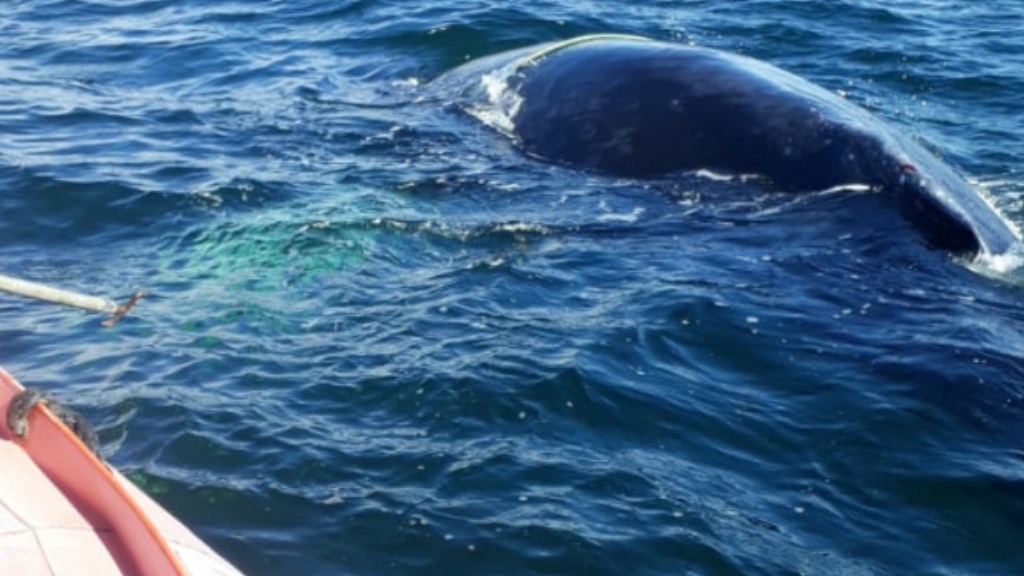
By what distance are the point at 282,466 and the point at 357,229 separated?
2.96 m

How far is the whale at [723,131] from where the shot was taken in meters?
8.87

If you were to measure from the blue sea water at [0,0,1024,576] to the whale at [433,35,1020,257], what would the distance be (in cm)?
18

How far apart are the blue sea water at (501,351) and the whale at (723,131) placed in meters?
0.18

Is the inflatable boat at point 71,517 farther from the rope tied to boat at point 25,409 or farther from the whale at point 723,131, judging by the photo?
the whale at point 723,131

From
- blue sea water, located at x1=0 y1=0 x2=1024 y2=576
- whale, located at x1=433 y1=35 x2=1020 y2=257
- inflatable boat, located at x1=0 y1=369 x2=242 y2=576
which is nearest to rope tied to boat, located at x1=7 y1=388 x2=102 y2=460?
inflatable boat, located at x1=0 y1=369 x2=242 y2=576

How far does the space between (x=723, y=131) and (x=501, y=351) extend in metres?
2.47

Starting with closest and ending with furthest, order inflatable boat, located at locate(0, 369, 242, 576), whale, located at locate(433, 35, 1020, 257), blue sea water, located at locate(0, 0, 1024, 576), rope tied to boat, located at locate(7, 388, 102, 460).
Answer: inflatable boat, located at locate(0, 369, 242, 576) → rope tied to boat, located at locate(7, 388, 102, 460) → blue sea water, located at locate(0, 0, 1024, 576) → whale, located at locate(433, 35, 1020, 257)

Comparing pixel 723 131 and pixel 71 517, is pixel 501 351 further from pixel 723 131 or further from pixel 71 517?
pixel 71 517

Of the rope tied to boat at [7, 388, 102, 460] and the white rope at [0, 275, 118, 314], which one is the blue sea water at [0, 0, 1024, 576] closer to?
the rope tied to boat at [7, 388, 102, 460]

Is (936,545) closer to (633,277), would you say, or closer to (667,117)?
(633,277)

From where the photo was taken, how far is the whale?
887 cm

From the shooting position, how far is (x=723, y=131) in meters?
9.59

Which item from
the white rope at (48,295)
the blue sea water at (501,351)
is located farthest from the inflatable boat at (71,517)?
the blue sea water at (501,351)

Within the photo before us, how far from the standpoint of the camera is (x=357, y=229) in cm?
970
